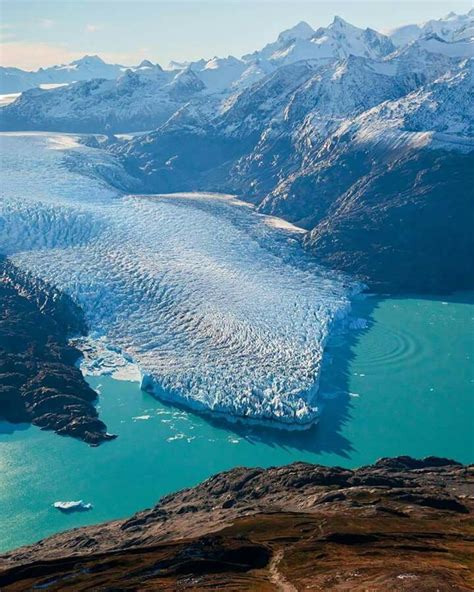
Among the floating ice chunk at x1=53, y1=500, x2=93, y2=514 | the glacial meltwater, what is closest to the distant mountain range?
the glacial meltwater

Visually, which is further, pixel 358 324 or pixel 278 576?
pixel 358 324

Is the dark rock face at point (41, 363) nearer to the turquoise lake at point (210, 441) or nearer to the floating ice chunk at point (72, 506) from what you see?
the turquoise lake at point (210, 441)

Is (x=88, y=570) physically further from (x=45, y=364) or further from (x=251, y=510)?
(x=45, y=364)

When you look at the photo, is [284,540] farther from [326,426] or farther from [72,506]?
[326,426]

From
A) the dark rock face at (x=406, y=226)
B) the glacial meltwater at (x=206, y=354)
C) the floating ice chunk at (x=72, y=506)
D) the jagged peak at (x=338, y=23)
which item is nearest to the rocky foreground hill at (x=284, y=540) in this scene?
the floating ice chunk at (x=72, y=506)

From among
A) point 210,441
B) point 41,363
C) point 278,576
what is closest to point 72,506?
point 210,441

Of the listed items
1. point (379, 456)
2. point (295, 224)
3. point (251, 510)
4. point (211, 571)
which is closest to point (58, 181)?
point (295, 224)
